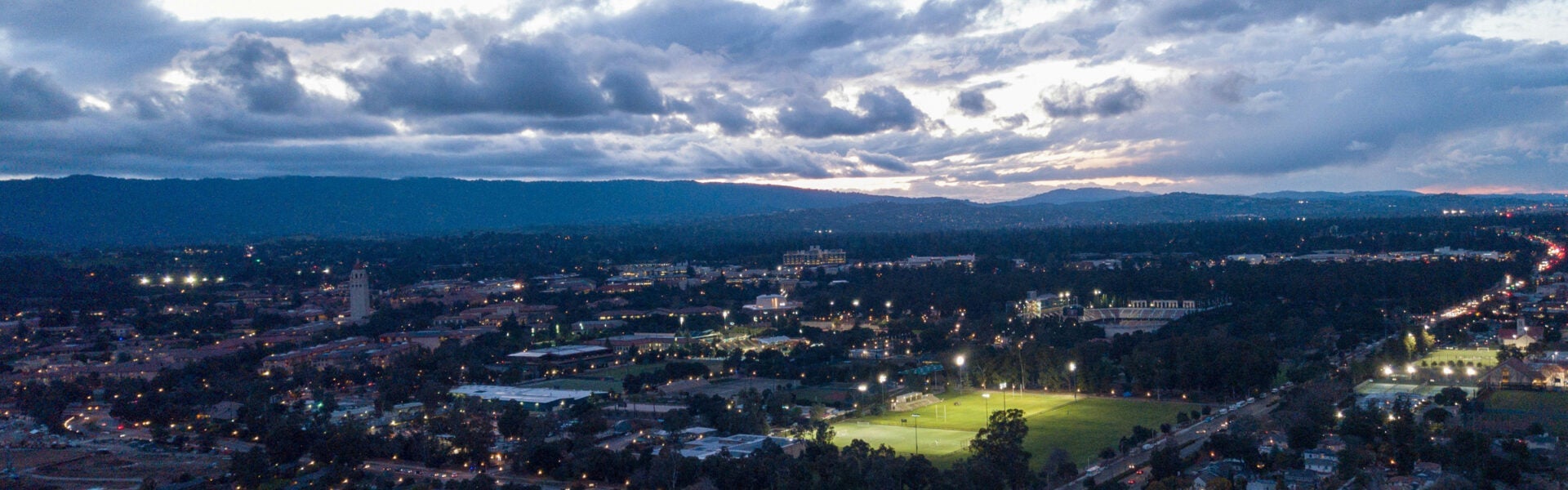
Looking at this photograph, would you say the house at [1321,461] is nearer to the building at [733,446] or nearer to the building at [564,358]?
the building at [733,446]

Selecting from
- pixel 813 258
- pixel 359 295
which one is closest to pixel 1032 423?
pixel 359 295

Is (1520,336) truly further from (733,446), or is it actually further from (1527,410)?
(733,446)

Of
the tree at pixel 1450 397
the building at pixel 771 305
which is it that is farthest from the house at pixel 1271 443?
the building at pixel 771 305

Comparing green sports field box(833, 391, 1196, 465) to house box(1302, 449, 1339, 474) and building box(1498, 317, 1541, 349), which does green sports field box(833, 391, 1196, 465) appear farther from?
building box(1498, 317, 1541, 349)

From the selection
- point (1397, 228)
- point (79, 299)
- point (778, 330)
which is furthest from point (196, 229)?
point (1397, 228)

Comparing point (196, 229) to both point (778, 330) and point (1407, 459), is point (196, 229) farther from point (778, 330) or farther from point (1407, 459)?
point (1407, 459)

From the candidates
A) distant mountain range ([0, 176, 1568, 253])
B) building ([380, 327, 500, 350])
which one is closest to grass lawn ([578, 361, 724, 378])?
building ([380, 327, 500, 350])
